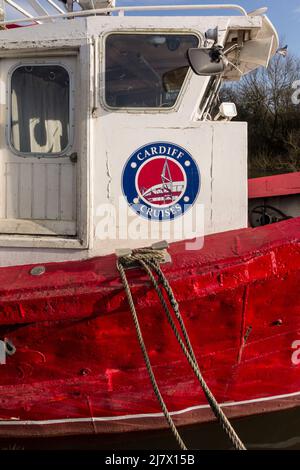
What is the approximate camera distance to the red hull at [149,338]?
2.55 meters

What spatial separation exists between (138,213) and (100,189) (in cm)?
30

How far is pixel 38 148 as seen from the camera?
323cm

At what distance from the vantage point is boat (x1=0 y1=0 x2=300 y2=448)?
2.63 m

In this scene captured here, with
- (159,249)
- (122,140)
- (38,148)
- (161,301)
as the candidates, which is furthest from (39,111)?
(161,301)

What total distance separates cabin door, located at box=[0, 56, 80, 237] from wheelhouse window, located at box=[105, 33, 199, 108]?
10.8 inches

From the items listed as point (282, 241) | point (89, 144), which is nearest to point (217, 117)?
point (89, 144)

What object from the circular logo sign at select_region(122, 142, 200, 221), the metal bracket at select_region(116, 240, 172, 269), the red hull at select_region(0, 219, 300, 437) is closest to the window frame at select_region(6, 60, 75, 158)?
the circular logo sign at select_region(122, 142, 200, 221)

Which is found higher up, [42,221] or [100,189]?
[100,189]

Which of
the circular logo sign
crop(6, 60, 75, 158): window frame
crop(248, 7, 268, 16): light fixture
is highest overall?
crop(248, 7, 268, 16): light fixture

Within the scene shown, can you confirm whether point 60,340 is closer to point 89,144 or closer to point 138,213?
point 138,213

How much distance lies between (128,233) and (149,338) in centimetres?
71

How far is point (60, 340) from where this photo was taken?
269 centimetres

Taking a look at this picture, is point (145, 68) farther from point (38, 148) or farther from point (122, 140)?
point (38, 148)

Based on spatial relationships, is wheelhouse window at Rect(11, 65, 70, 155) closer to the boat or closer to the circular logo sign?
the boat
